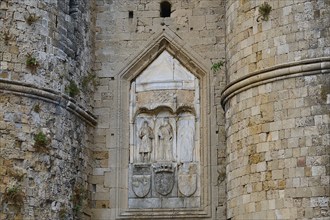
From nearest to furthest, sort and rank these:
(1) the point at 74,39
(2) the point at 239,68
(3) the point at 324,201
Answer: (3) the point at 324,201 → (2) the point at 239,68 → (1) the point at 74,39

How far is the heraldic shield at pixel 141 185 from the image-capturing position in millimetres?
13289

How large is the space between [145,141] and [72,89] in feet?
5.88

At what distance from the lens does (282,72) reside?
11.3m

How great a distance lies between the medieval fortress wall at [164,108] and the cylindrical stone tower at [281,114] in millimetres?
18

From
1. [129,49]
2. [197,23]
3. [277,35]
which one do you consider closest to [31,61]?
[129,49]

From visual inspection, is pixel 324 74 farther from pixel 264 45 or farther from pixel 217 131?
pixel 217 131

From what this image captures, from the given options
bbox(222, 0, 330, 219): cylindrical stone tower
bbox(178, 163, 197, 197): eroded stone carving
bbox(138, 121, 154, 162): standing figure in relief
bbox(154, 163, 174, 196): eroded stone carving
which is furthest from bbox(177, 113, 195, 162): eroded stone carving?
bbox(222, 0, 330, 219): cylindrical stone tower

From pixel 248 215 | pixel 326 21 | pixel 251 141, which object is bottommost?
pixel 248 215

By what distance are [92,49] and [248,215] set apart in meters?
4.67

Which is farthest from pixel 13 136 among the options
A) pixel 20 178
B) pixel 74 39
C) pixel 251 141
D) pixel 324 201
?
pixel 324 201

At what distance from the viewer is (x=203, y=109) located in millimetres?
13562

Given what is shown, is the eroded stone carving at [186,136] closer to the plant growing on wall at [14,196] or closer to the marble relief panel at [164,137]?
the marble relief panel at [164,137]

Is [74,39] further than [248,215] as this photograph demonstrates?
Yes

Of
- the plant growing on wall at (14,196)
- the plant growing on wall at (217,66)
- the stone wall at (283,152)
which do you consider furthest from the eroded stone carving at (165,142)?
the plant growing on wall at (14,196)
